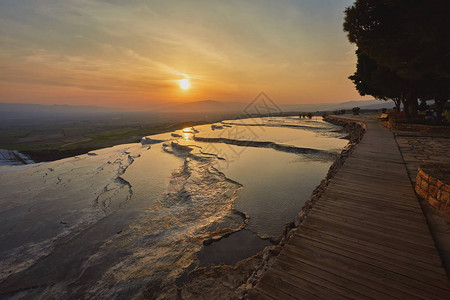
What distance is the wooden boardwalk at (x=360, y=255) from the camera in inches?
118

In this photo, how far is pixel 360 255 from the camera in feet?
12.0

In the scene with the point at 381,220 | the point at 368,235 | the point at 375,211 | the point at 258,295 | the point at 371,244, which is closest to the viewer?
the point at 258,295

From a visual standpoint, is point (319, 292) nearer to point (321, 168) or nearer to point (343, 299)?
point (343, 299)

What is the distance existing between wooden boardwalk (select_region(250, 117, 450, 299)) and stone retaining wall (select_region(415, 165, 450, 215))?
33 cm

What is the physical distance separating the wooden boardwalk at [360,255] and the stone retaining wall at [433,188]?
1.08ft

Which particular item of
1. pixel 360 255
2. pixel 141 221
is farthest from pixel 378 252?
pixel 141 221

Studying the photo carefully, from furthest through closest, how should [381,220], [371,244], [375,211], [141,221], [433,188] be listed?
[141,221]
[433,188]
[375,211]
[381,220]
[371,244]

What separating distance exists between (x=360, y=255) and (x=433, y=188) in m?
3.73

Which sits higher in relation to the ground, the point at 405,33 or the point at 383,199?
the point at 405,33

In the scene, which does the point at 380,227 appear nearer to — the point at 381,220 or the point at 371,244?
the point at 381,220

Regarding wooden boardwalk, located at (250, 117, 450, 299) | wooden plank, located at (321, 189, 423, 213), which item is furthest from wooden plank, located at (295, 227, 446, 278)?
wooden plank, located at (321, 189, 423, 213)

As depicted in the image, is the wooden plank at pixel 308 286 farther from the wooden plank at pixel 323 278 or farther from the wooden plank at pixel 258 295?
the wooden plank at pixel 258 295

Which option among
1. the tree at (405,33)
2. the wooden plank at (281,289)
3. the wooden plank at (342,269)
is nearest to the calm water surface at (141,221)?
the wooden plank at (342,269)

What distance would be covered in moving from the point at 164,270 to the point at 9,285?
5022 millimetres
